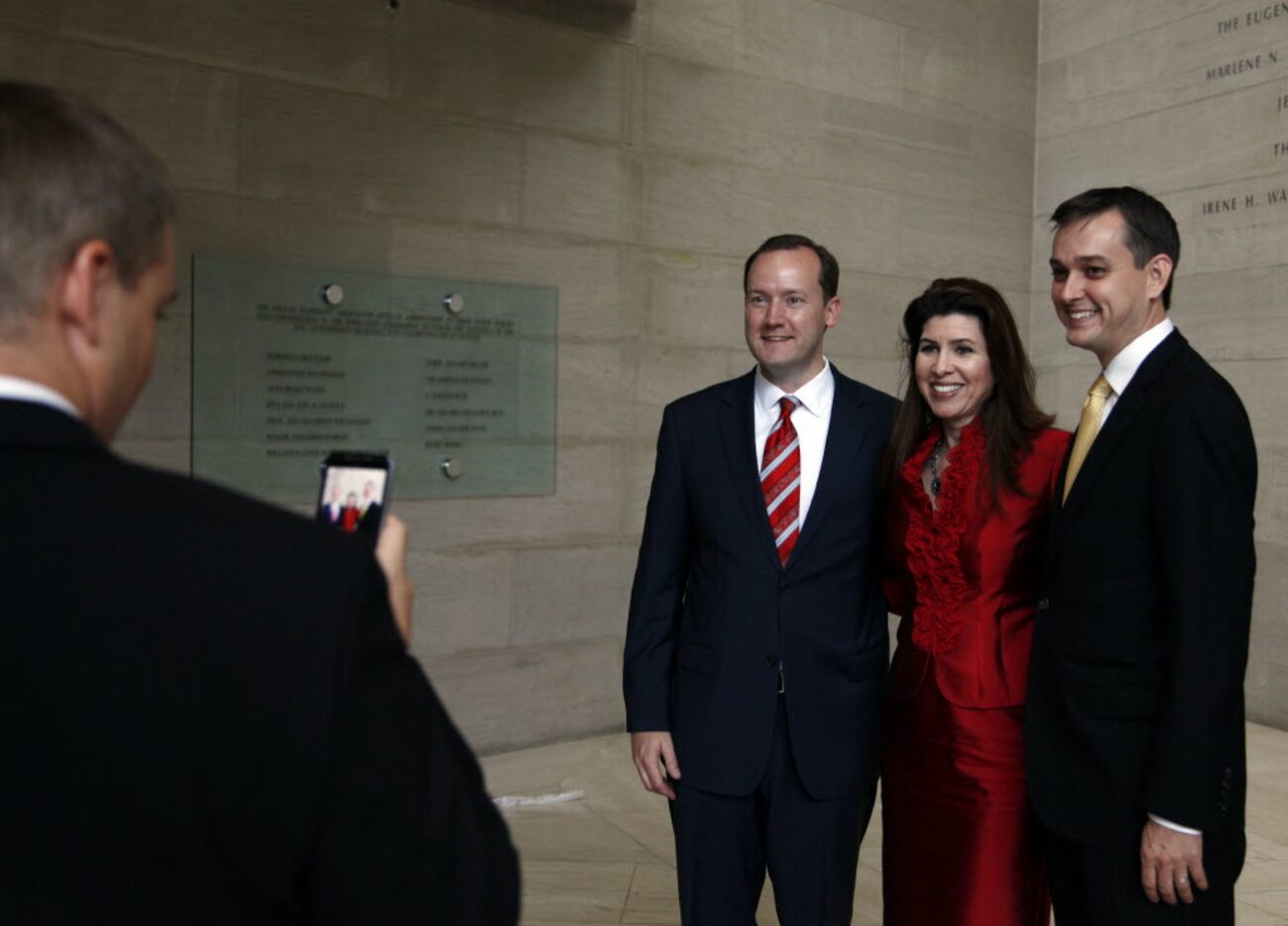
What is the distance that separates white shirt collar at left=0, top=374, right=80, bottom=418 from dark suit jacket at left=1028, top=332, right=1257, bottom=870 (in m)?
1.85

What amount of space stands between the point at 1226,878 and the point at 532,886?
234cm

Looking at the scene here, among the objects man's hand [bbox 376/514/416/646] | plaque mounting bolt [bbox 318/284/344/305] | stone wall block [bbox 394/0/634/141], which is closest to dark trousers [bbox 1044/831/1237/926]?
man's hand [bbox 376/514/416/646]

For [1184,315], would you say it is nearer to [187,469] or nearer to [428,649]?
[428,649]

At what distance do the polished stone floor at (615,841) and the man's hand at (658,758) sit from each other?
3.59 feet

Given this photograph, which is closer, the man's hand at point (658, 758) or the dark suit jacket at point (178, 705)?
the dark suit jacket at point (178, 705)

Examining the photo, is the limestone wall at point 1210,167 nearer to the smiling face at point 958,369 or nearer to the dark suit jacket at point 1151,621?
the smiling face at point 958,369

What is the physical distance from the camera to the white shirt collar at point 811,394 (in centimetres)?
285

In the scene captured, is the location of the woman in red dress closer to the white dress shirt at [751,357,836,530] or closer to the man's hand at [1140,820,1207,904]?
the white dress shirt at [751,357,836,530]

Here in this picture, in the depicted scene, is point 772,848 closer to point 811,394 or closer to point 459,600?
point 811,394

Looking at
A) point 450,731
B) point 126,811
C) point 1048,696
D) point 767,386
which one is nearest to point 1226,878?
point 1048,696

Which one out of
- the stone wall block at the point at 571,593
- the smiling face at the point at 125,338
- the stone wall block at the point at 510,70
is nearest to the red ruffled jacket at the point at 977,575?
the smiling face at the point at 125,338

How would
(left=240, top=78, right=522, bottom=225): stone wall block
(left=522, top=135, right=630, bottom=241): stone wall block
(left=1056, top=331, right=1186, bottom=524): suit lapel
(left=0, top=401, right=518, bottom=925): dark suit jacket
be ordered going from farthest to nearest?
(left=522, top=135, right=630, bottom=241): stone wall block, (left=240, top=78, right=522, bottom=225): stone wall block, (left=1056, top=331, right=1186, bottom=524): suit lapel, (left=0, top=401, right=518, bottom=925): dark suit jacket

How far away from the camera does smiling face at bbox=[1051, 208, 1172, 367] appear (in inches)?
90.1

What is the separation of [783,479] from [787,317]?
391mm
